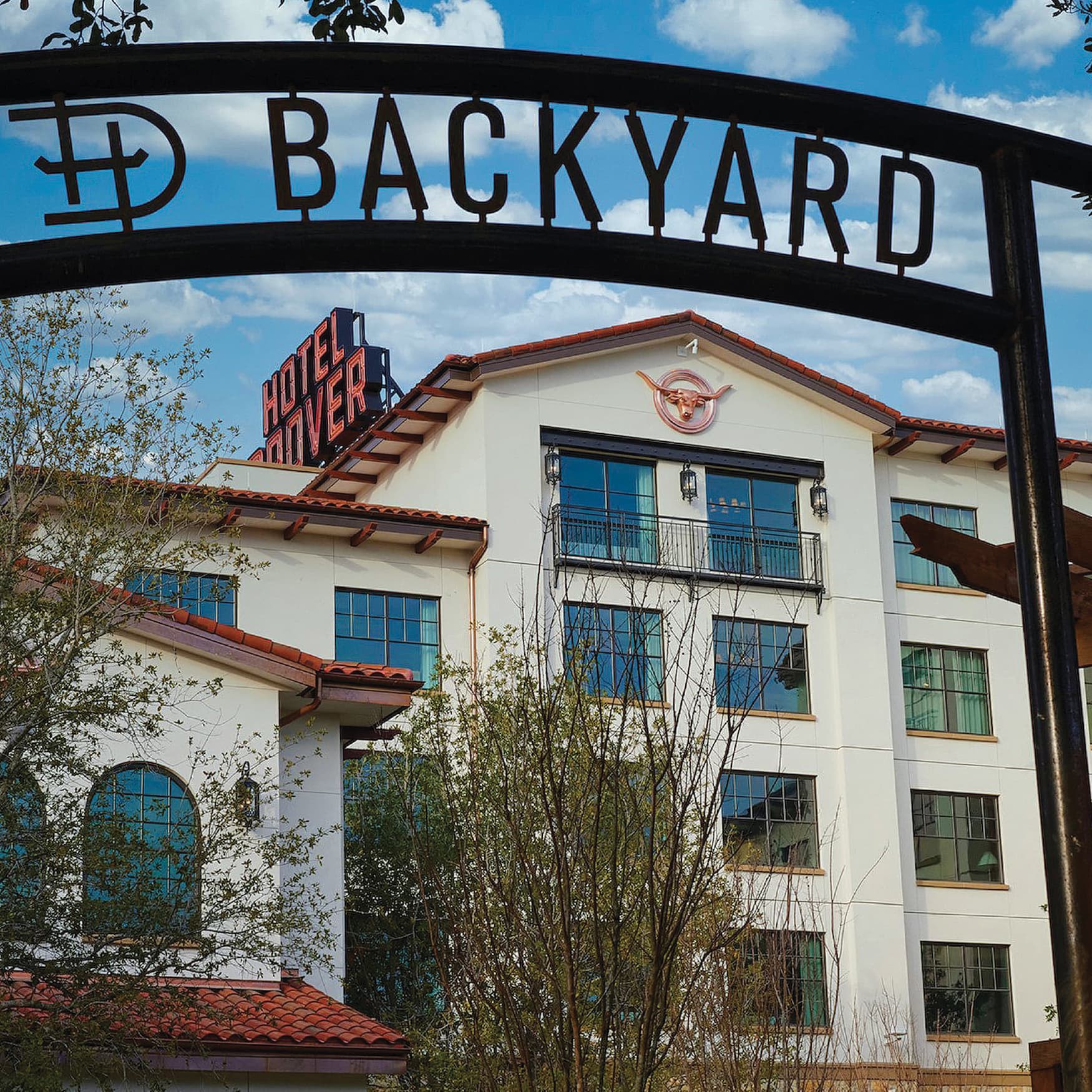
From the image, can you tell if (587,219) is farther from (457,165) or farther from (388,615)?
(388,615)

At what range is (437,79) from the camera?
3.53m

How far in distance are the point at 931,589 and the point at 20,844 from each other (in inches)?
950

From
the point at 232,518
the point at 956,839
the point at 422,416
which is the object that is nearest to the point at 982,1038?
the point at 956,839

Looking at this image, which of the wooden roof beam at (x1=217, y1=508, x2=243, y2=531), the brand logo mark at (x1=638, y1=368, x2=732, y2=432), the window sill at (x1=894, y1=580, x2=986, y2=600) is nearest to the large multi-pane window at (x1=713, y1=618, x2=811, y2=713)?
the window sill at (x1=894, y1=580, x2=986, y2=600)

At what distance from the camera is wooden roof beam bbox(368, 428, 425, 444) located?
34.8 metres

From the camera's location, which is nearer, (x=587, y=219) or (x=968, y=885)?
(x=587, y=219)

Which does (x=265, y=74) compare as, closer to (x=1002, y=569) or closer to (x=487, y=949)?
(x=1002, y=569)

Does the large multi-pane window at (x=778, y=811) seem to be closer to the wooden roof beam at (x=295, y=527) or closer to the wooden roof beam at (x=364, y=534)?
the wooden roof beam at (x=364, y=534)

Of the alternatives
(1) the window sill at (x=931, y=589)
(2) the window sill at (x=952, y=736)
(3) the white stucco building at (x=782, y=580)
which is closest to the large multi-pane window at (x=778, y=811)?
(3) the white stucco building at (x=782, y=580)

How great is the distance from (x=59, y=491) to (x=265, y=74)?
576 inches

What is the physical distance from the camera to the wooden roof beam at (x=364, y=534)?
30.8 metres

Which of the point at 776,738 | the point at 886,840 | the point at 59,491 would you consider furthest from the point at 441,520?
the point at 59,491

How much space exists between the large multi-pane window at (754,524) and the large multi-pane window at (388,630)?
5772mm

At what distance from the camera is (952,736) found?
35.1m
